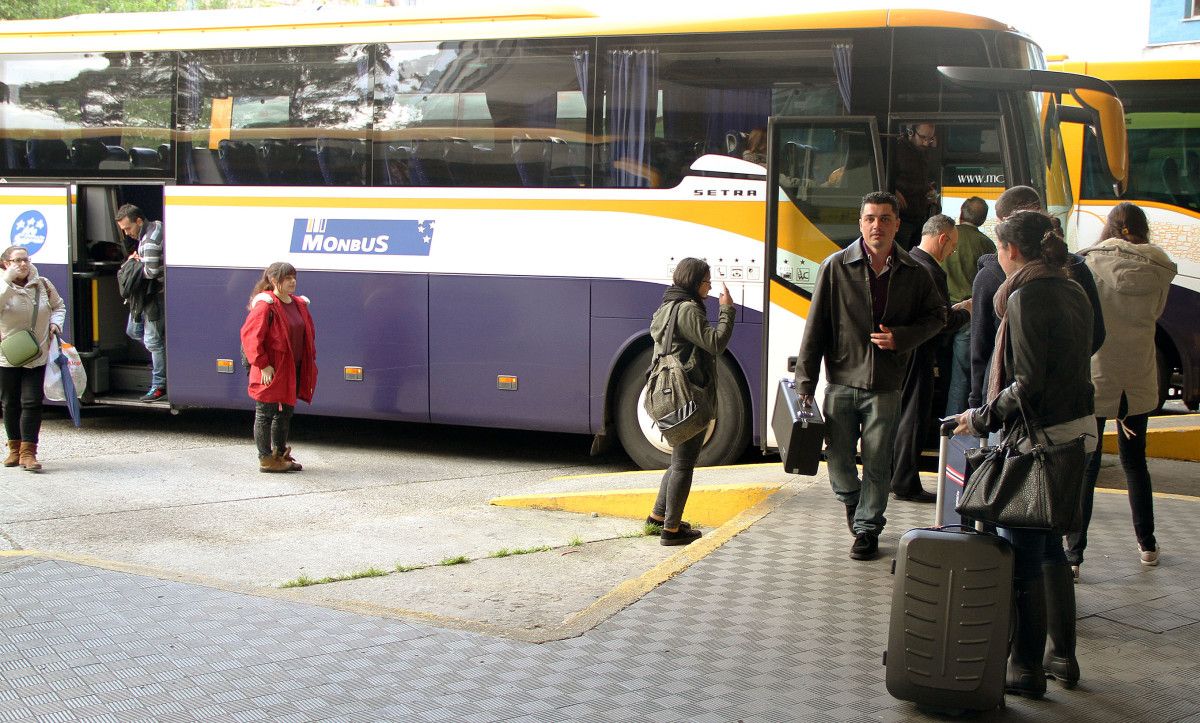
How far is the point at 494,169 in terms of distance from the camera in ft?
32.3

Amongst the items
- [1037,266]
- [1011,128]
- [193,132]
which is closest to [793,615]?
[1037,266]

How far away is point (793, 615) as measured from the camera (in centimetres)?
530

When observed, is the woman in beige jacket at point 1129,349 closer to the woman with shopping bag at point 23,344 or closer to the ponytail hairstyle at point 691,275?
the ponytail hairstyle at point 691,275

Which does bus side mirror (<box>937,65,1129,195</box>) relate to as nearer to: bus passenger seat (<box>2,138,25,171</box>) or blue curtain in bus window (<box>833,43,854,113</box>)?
blue curtain in bus window (<box>833,43,854,113</box>)

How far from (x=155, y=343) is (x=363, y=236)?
2537 millimetres

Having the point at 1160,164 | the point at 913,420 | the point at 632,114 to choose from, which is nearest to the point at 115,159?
the point at 632,114

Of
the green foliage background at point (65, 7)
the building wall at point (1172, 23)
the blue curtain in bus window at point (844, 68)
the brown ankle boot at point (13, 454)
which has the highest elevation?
the green foliage background at point (65, 7)

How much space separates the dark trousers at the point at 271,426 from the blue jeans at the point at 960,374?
5.06m

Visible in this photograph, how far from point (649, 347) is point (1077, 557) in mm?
4505

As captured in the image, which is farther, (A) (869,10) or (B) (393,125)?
(B) (393,125)

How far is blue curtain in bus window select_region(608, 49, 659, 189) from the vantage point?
9438mm

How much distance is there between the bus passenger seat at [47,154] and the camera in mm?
11430

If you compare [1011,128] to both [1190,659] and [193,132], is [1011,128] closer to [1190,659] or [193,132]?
[1190,659]

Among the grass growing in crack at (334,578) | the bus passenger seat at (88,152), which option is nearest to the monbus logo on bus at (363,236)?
the bus passenger seat at (88,152)
